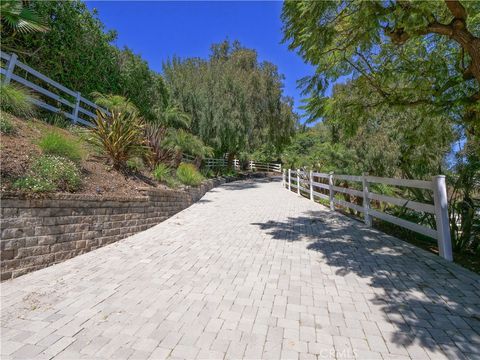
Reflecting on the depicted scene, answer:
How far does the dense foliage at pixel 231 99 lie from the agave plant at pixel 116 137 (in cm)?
970

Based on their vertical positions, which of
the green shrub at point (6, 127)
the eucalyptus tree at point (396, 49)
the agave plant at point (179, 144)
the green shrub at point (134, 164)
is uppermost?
the eucalyptus tree at point (396, 49)

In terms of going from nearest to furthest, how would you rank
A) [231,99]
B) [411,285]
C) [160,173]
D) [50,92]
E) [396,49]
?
1. [411,285]
2. [396,49]
3. [50,92]
4. [160,173]
5. [231,99]

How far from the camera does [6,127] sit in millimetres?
5152

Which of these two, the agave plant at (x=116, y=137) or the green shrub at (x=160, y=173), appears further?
the green shrub at (x=160, y=173)

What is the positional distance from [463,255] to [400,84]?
3.82 m

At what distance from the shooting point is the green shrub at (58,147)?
5.11m

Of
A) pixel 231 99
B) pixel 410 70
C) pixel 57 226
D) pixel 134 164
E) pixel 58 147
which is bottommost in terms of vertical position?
pixel 57 226

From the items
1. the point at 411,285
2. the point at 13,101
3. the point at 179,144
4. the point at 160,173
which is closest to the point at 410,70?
the point at 411,285

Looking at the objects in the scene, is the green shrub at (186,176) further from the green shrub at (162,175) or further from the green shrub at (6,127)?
the green shrub at (6,127)

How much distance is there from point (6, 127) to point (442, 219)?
24.0 feet

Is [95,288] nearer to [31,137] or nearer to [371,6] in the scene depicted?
[31,137]

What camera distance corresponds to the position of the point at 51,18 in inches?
333

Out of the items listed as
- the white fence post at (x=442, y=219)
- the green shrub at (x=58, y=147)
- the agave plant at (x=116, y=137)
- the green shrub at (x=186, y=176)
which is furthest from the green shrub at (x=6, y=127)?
the white fence post at (x=442, y=219)

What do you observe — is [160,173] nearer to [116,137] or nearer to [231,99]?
[116,137]
